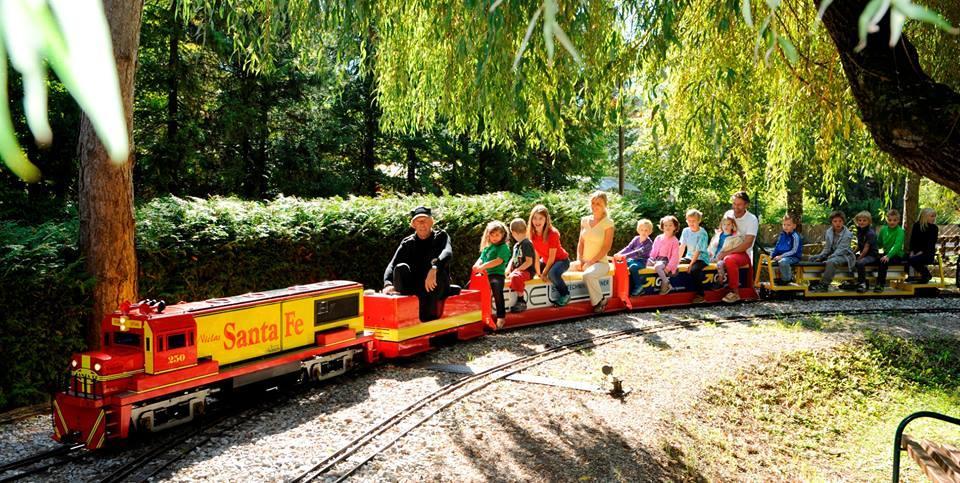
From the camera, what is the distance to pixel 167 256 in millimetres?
8453

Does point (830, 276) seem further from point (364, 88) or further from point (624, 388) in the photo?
point (364, 88)

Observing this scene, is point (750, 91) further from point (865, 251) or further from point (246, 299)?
point (246, 299)

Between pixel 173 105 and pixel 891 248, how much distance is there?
17.1 meters

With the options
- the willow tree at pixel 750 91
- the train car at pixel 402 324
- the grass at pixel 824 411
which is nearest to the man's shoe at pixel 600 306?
the willow tree at pixel 750 91

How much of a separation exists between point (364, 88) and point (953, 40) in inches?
746

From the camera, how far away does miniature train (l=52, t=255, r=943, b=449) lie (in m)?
5.70

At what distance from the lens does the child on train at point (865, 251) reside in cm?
1408

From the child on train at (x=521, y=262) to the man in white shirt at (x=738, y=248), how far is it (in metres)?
4.41

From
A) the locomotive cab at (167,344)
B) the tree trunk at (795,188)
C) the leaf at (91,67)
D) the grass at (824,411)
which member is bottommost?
the grass at (824,411)

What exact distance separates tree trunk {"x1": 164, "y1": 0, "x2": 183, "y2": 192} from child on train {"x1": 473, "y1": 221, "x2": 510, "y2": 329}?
32.7 ft

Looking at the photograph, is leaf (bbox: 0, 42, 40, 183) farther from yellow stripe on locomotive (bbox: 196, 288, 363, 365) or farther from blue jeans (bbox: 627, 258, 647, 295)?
blue jeans (bbox: 627, 258, 647, 295)

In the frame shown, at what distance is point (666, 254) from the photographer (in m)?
13.2

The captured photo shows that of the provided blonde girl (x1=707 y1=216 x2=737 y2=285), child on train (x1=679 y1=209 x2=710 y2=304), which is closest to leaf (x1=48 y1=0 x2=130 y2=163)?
child on train (x1=679 y1=209 x2=710 y2=304)

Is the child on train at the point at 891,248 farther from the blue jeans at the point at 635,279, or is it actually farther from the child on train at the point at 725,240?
the blue jeans at the point at 635,279
